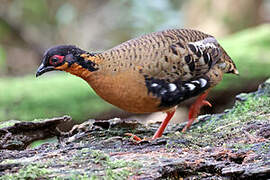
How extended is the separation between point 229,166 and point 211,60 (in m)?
1.87

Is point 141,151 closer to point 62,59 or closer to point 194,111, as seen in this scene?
point 62,59

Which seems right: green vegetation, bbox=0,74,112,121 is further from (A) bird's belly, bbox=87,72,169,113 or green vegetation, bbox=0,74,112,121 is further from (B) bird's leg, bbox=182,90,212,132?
(A) bird's belly, bbox=87,72,169,113

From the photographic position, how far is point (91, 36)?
1673cm

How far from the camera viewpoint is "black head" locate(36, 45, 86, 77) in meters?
3.67

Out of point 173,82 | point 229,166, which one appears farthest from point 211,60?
point 229,166

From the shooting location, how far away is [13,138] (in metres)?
3.57

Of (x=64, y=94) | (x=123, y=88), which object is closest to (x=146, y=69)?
(x=123, y=88)

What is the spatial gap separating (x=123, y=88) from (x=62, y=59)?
57cm

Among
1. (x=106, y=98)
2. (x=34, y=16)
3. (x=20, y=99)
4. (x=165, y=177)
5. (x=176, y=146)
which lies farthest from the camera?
(x=34, y=16)

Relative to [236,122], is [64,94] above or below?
above

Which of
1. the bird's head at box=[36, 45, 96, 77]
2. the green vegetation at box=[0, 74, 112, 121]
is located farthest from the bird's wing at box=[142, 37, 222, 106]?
the green vegetation at box=[0, 74, 112, 121]

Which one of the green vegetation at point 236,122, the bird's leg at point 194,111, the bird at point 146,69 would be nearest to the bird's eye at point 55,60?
the bird at point 146,69

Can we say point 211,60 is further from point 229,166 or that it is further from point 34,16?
point 34,16

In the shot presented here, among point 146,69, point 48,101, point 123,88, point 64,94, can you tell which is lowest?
point 123,88
